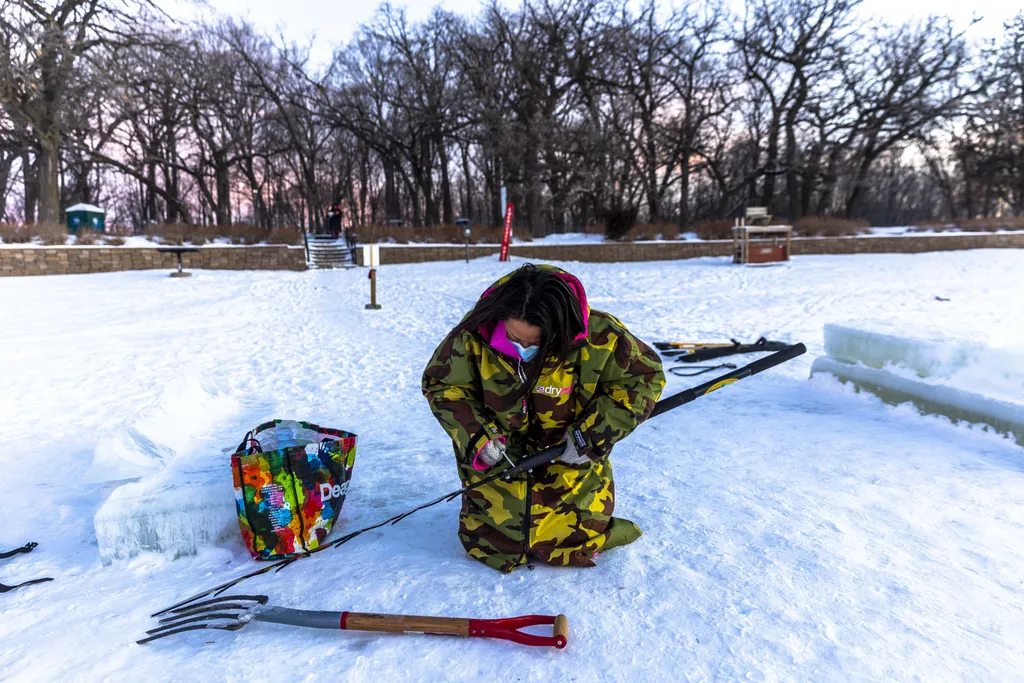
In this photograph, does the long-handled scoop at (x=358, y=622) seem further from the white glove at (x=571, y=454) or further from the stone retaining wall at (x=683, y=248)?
the stone retaining wall at (x=683, y=248)

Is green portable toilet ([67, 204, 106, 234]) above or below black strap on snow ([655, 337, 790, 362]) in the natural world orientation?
above

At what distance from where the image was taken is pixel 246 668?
1945 mm

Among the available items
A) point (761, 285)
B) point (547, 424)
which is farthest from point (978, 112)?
point (547, 424)

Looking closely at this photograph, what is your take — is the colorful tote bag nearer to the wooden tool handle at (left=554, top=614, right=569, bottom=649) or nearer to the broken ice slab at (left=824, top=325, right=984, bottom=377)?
the wooden tool handle at (left=554, top=614, right=569, bottom=649)

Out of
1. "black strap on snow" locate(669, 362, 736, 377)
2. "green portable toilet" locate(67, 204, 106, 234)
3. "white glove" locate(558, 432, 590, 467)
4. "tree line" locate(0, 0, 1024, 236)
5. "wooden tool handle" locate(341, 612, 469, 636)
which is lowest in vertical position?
"wooden tool handle" locate(341, 612, 469, 636)

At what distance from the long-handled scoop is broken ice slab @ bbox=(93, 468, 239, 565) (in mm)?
518

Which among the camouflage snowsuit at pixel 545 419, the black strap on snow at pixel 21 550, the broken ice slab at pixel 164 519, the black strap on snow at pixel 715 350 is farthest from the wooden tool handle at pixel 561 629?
the black strap on snow at pixel 715 350

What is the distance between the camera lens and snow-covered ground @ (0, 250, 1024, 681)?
6.45ft

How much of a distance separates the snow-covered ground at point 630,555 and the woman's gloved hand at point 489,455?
0.49 metres

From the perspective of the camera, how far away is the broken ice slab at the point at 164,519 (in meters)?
2.61

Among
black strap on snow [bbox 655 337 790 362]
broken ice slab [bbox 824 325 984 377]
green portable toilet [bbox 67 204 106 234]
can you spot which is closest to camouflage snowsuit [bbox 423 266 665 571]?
broken ice slab [bbox 824 325 984 377]

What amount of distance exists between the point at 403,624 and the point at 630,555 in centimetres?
104

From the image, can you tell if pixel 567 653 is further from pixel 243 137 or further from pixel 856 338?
pixel 243 137

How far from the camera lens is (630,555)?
259 centimetres
